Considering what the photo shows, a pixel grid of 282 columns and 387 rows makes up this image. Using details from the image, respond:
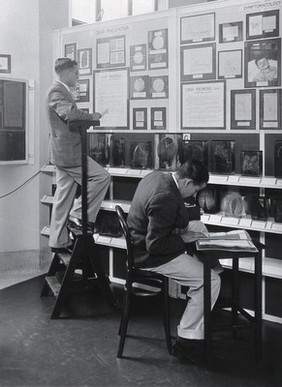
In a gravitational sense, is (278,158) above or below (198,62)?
below

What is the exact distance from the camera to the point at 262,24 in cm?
406

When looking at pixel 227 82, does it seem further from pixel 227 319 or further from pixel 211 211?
pixel 227 319

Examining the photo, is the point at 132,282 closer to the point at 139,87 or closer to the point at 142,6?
the point at 139,87

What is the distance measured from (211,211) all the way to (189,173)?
37.1 inches

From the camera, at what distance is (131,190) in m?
5.07

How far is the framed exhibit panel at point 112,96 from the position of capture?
16.4ft

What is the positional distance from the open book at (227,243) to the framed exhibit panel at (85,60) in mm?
2376

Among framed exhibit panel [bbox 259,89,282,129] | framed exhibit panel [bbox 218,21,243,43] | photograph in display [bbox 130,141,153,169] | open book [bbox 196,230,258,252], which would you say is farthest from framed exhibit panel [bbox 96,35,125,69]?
open book [bbox 196,230,258,252]

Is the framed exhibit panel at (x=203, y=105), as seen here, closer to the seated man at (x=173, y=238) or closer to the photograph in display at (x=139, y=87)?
the photograph in display at (x=139, y=87)

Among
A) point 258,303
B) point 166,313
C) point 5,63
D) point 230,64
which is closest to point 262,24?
point 230,64

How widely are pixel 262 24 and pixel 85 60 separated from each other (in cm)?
186

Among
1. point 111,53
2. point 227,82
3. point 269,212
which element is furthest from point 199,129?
point 111,53

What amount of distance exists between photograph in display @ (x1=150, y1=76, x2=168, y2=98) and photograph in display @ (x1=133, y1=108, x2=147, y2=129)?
170mm

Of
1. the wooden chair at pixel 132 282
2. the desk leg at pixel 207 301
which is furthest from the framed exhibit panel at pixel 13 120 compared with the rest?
the desk leg at pixel 207 301
